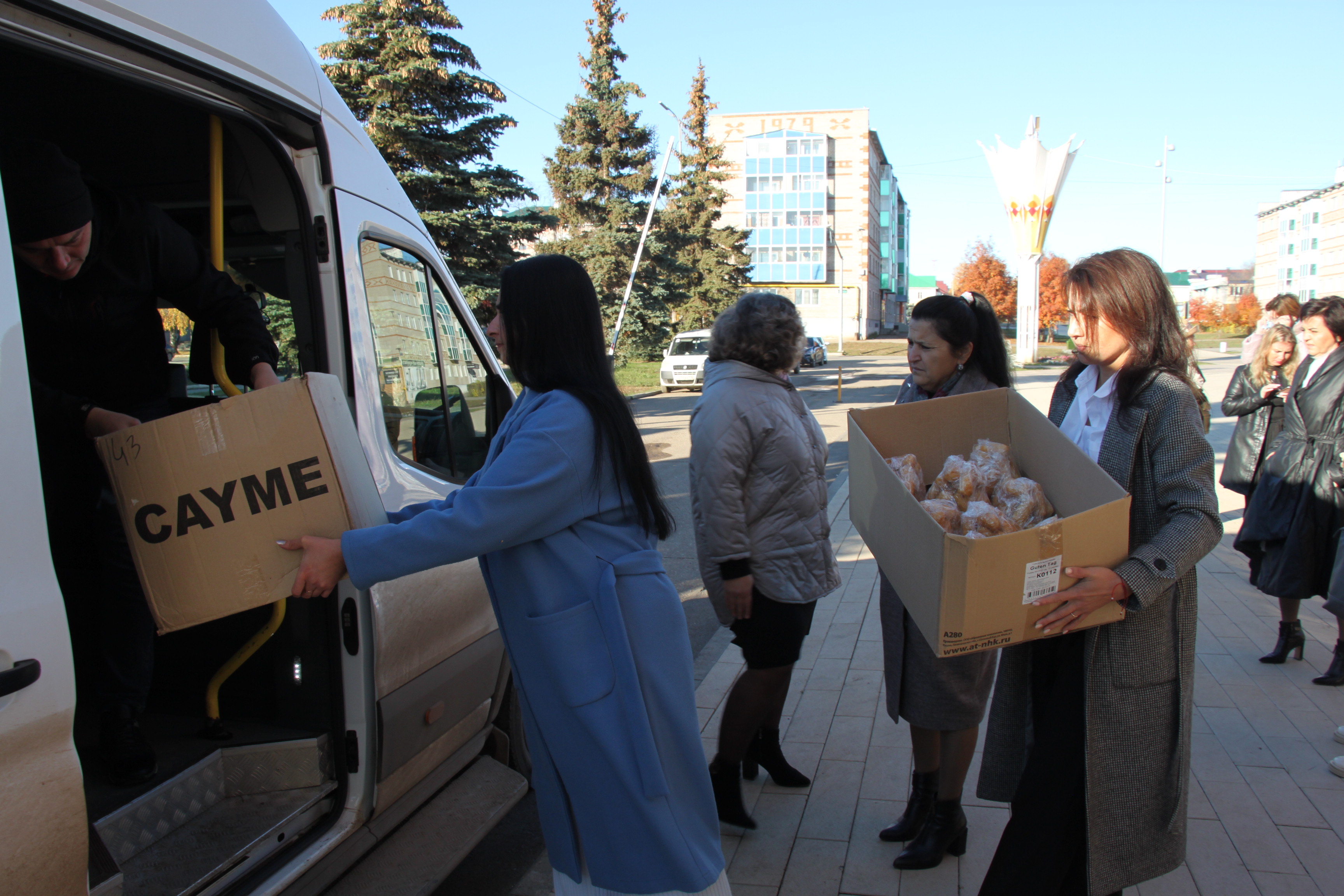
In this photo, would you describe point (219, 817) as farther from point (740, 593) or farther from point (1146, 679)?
point (1146, 679)

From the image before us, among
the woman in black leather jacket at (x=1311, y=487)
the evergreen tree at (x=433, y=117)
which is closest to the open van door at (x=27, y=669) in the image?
the woman in black leather jacket at (x=1311, y=487)

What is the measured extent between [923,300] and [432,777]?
2.42 metres

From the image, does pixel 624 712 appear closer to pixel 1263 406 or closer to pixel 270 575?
pixel 270 575

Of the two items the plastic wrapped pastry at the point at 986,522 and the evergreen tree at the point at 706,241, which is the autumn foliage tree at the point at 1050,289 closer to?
the evergreen tree at the point at 706,241

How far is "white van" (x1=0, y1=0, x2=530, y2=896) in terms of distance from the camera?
5.28 ft

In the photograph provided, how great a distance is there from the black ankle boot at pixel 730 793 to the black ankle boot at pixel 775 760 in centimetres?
26

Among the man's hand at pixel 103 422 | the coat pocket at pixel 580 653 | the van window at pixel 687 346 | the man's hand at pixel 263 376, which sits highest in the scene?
the man's hand at pixel 263 376

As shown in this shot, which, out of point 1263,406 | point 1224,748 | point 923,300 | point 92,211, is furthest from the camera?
point 1263,406

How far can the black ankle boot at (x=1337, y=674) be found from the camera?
434 centimetres

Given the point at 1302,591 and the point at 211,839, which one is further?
the point at 1302,591

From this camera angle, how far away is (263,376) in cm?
253

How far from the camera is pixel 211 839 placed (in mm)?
2430

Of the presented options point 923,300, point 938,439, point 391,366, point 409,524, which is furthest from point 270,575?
point 923,300

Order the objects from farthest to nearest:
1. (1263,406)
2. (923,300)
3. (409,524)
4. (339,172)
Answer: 1. (1263,406)
2. (923,300)
3. (339,172)
4. (409,524)
